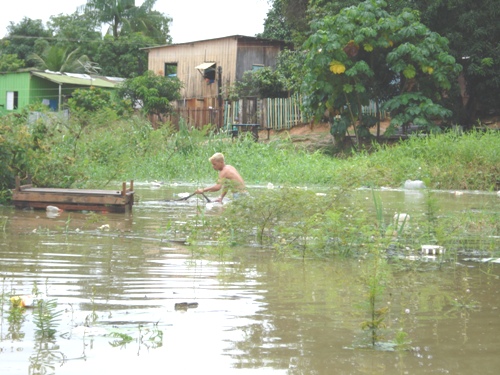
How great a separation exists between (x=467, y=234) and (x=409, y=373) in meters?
5.07

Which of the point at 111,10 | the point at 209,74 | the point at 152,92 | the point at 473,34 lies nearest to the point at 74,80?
the point at 209,74

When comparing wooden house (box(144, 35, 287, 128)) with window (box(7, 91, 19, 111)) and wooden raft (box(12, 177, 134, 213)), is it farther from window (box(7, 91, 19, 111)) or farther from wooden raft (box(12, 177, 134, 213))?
wooden raft (box(12, 177, 134, 213))

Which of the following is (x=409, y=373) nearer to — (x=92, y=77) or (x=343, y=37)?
(x=343, y=37)

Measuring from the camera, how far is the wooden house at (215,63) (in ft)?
107

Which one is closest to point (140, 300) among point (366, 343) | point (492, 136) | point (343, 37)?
point (366, 343)

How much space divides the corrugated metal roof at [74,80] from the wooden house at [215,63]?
5220 millimetres

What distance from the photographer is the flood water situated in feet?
12.1

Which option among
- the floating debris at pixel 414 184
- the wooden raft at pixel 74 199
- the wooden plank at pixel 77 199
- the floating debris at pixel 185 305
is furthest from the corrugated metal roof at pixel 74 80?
the floating debris at pixel 185 305

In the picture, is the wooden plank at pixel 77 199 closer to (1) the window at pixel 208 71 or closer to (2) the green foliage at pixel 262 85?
(2) the green foliage at pixel 262 85

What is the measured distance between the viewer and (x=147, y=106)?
30.9 m

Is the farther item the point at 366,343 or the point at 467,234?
the point at 467,234

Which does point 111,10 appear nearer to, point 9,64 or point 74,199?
point 9,64

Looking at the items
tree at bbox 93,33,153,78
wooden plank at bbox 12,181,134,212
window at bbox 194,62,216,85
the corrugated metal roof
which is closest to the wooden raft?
wooden plank at bbox 12,181,134,212

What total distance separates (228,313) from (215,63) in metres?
29.8
